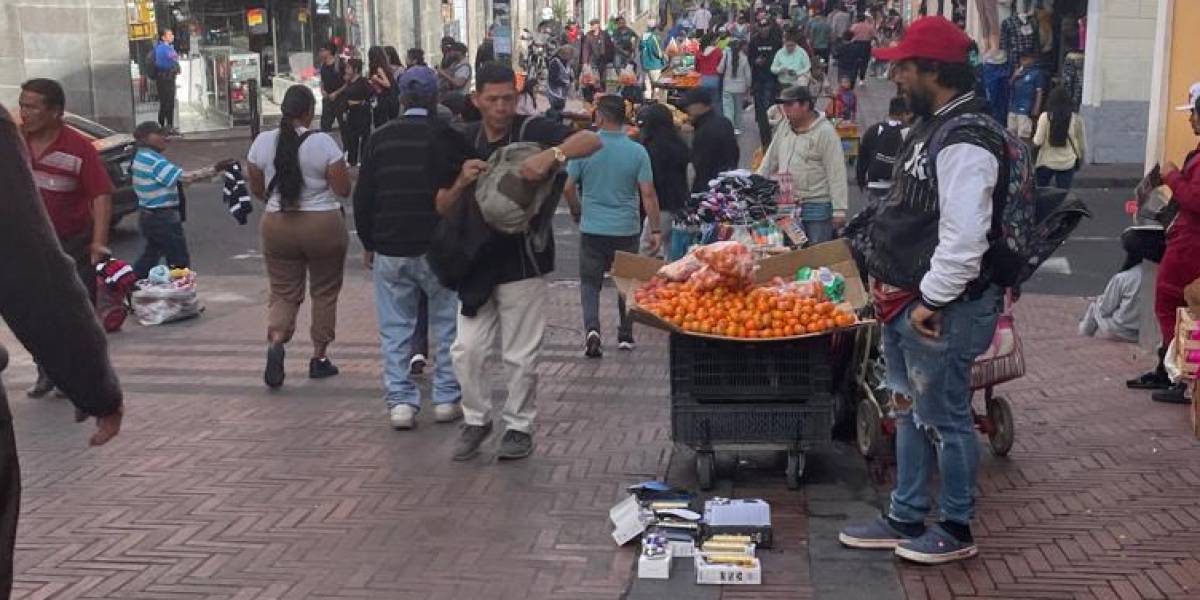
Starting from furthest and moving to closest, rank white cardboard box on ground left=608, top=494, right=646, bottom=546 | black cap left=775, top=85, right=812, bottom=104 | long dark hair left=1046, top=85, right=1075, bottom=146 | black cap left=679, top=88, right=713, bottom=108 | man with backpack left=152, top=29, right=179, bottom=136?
man with backpack left=152, top=29, right=179, bottom=136 < long dark hair left=1046, top=85, right=1075, bottom=146 < black cap left=679, top=88, right=713, bottom=108 < black cap left=775, top=85, right=812, bottom=104 < white cardboard box on ground left=608, top=494, right=646, bottom=546

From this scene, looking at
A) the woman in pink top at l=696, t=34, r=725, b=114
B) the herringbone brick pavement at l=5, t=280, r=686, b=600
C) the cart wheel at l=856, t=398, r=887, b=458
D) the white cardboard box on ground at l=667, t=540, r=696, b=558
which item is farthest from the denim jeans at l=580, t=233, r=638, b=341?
the woman in pink top at l=696, t=34, r=725, b=114

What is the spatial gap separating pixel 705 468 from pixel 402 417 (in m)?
1.91

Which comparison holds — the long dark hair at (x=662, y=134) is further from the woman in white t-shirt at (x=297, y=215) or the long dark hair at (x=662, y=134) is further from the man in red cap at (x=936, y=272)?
the man in red cap at (x=936, y=272)

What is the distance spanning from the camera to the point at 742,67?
2481 centimetres

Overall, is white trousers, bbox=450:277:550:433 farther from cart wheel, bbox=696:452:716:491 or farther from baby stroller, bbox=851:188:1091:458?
baby stroller, bbox=851:188:1091:458

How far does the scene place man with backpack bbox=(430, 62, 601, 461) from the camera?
6.81m

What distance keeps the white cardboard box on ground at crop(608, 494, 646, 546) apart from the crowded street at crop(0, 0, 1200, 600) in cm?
2

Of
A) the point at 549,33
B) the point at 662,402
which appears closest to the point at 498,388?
the point at 662,402

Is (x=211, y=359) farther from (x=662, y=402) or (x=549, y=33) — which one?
(x=549, y=33)

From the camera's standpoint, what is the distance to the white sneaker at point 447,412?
25.8 feet

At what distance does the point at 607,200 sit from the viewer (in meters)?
9.45

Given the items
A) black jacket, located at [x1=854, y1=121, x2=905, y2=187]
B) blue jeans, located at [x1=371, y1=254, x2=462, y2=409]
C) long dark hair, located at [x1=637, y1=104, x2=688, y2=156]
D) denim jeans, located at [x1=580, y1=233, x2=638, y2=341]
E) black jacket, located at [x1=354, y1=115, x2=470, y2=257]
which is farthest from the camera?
black jacket, located at [x1=854, y1=121, x2=905, y2=187]

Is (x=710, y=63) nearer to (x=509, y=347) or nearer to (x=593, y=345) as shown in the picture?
(x=593, y=345)

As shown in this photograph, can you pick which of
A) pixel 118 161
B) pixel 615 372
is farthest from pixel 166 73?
pixel 615 372
